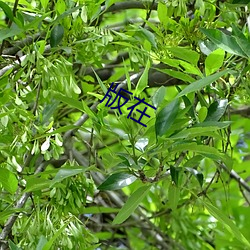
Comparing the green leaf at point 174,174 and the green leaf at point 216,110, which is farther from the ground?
the green leaf at point 216,110

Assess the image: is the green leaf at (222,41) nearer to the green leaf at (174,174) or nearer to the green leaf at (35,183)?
Answer: the green leaf at (174,174)

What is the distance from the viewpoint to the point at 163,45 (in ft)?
3.06

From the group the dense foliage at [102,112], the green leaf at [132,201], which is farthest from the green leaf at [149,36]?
the green leaf at [132,201]

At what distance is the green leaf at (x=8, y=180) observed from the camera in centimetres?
82

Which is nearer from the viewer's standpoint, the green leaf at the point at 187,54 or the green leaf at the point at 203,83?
the green leaf at the point at 203,83

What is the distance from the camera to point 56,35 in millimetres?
886

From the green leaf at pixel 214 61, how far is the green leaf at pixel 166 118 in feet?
0.30

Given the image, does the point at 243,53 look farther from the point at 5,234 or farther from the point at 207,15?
the point at 5,234

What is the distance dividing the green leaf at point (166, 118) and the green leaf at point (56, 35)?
18cm

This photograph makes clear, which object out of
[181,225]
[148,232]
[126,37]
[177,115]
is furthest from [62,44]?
[148,232]

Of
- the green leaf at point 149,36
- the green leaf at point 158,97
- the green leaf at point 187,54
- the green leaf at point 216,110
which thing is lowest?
the green leaf at point 216,110

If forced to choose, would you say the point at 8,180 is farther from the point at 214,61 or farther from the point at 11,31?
the point at 214,61

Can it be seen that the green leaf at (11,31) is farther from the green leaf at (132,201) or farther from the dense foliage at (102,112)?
the green leaf at (132,201)

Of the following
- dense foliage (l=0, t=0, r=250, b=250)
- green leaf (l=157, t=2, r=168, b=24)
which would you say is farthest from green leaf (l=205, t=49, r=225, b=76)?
green leaf (l=157, t=2, r=168, b=24)
